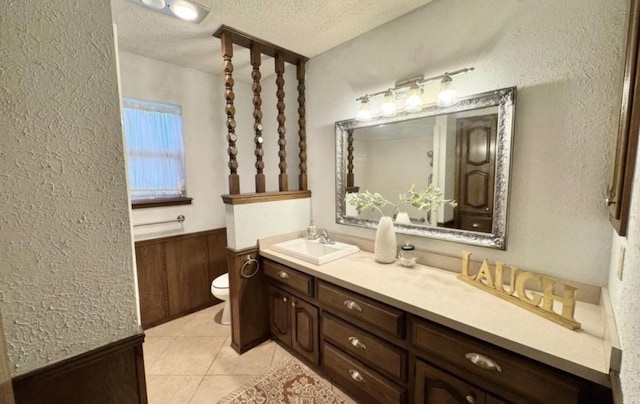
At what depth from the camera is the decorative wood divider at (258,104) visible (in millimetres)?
1922

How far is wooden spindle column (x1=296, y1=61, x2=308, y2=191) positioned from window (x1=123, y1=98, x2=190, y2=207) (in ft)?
3.86

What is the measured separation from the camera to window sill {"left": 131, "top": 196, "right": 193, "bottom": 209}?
90.7 inches

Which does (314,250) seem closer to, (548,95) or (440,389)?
(440,389)

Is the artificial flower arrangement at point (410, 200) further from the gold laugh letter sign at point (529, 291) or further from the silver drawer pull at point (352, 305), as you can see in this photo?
the silver drawer pull at point (352, 305)

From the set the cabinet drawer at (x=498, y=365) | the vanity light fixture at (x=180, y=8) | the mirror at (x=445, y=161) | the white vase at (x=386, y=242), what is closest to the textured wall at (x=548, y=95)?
the mirror at (x=445, y=161)

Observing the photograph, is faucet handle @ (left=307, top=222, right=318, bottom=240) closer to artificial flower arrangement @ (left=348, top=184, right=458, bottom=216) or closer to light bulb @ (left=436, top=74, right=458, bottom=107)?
artificial flower arrangement @ (left=348, top=184, right=458, bottom=216)

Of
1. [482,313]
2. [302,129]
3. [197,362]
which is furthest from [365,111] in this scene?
[197,362]

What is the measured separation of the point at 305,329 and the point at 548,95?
1.91 meters

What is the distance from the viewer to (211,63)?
8.21 feet

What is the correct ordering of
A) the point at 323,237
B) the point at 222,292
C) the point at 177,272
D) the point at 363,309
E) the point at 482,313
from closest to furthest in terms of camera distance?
1. the point at 482,313
2. the point at 363,309
3. the point at 323,237
4. the point at 222,292
5. the point at 177,272

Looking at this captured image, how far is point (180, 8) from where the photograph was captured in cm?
163

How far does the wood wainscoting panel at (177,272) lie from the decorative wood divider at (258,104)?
996 millimetres

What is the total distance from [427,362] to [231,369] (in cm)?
141

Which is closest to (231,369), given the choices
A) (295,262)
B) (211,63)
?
(295,262)
